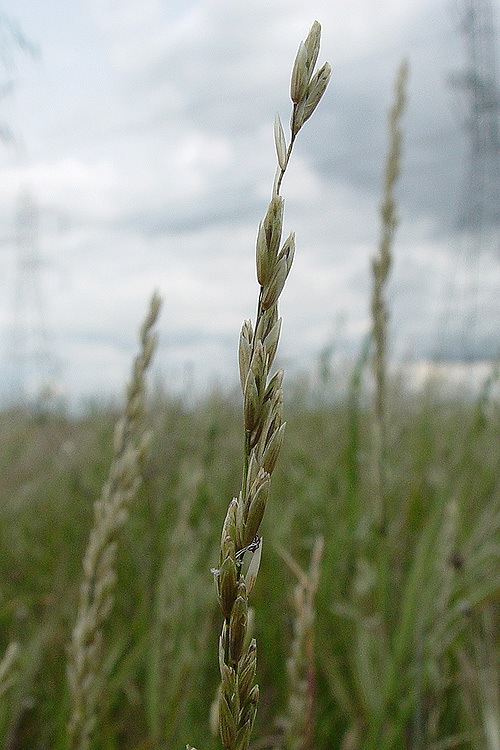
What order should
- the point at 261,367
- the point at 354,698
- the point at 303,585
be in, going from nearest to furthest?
the point at 261,367, the point at 303,585, the point at 354,698

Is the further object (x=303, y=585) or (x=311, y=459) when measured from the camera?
(x=311, y=459)

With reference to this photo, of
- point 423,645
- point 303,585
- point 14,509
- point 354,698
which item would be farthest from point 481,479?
point 303,585

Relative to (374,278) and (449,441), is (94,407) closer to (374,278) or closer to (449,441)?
(449,441)

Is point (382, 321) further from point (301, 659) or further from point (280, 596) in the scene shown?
point (280, 596)

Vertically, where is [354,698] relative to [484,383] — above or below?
below

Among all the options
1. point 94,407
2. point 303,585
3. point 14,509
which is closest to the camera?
point 303,585

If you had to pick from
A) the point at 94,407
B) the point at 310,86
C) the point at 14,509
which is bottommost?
the point at 310,86
